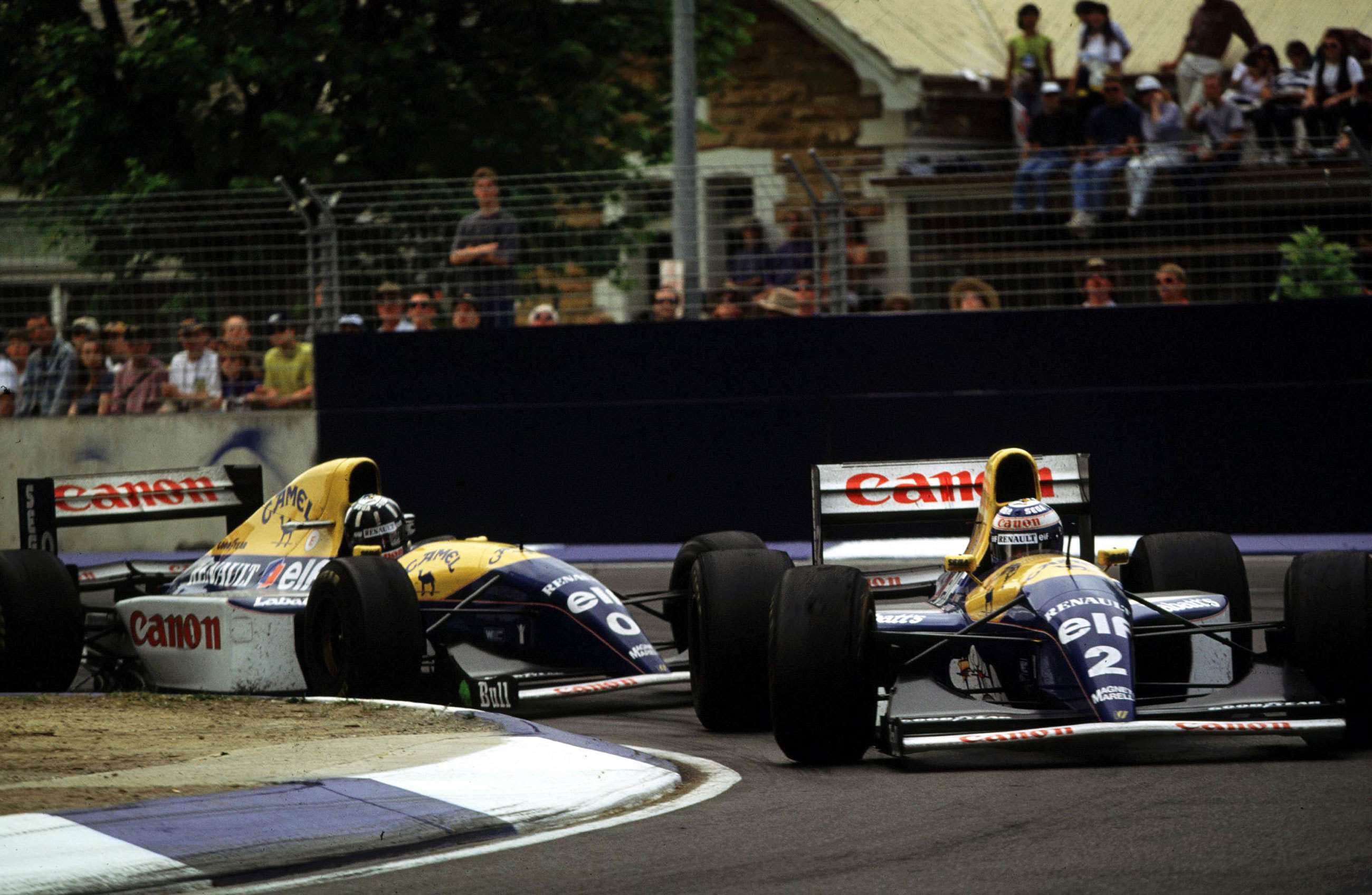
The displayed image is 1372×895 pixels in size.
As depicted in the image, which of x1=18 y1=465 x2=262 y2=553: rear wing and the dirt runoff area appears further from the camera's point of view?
x1=18 y1=465 x2=262 y2=553: rear wing

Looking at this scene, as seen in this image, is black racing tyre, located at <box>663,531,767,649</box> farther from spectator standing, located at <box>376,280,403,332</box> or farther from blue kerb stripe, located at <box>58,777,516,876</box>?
spectator standing, located at <box>376,280,403,332</box>

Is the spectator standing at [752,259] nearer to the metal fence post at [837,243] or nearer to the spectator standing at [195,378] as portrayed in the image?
the metal fence post at [837,243]

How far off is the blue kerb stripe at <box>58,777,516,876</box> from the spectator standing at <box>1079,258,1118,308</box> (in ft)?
34.1

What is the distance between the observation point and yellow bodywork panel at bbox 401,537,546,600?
33.0 ft

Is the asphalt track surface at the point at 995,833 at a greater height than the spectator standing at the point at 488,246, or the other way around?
the spectator standing at the point at 488,246

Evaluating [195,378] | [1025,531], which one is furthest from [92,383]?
[1025,531]

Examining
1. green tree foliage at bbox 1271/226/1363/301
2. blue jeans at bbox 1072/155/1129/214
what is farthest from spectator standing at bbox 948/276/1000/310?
green tree foliage at bbox 1271/226/1363/301

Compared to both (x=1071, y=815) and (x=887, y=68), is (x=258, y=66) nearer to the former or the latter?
(x=887, y=68)


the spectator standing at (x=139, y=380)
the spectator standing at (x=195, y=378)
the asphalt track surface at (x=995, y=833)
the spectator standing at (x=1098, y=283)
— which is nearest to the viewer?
the asphalt track surface at (x=995, y=833)

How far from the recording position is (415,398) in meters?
17.7

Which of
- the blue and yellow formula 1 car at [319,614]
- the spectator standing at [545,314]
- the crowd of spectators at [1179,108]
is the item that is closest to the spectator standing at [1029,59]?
the crowd of spectators at [1179,108]

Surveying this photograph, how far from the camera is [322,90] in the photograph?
847 inches

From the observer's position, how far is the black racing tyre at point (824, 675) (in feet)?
25.4

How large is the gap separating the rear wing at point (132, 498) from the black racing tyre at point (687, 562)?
103 inches
